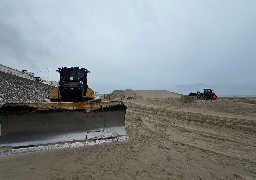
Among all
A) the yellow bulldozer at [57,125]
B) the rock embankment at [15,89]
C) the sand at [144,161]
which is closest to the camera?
the sand at [144,161]

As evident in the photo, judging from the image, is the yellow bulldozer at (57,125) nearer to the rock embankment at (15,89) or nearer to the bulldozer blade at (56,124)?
the bulldozer blade at (56,124)

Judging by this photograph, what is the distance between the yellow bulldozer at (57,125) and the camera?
6289 mm

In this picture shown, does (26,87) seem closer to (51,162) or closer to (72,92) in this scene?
(72,92)

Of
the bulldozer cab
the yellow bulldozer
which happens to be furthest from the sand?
the bulldozer cab

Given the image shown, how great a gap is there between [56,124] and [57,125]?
1.4 inches

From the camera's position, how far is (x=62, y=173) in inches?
185

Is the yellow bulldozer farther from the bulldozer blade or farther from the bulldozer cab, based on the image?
the bulldozer cab

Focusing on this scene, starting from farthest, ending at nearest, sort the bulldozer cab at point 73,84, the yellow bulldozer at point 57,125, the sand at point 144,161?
1. the bulldozer cab at point 73,84
2. the yellow bulldozer at point 57,125
3. the sand at point 144,161

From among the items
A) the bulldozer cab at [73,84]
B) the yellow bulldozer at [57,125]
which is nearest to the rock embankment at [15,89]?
the bulldozer cab at [73,84]

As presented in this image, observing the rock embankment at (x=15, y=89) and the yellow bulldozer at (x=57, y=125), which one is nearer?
the yellow bulldozer at (x=57, y=125)

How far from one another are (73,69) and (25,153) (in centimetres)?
507

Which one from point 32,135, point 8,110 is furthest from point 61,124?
point 8,110

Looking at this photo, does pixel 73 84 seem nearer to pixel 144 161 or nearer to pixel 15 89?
pixel 144 161

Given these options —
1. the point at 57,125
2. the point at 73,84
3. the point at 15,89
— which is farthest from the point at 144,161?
the point at 15,89
